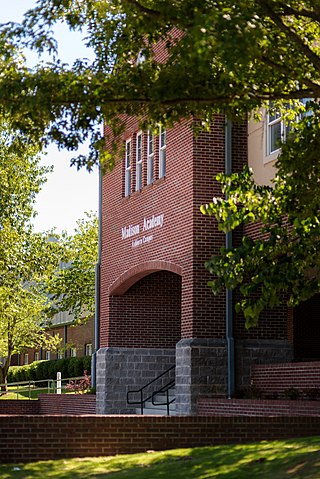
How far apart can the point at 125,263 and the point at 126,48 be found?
15416mm

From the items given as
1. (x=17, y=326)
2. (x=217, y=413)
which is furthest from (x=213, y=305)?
(x=17, y=326)

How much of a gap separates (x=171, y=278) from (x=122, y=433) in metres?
13.3

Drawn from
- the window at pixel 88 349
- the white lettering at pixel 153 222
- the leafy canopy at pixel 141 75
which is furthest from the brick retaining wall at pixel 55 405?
the window at pixel 88 349

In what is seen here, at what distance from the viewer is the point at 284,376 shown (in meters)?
22.4

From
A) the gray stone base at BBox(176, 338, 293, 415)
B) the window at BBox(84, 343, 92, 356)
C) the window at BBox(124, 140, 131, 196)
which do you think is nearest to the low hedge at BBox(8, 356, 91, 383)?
the window at BBox(84, 343, 92, 356)

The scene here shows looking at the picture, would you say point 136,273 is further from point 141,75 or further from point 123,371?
point 141,75

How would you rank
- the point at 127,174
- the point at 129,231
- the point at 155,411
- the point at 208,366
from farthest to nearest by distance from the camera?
1. the point at 127,174
2. the point at 129,231
3. the point at 155,411
4. the point at 208,366

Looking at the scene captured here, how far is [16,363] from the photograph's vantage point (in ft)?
256

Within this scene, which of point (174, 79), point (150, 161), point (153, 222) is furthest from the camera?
point (150, 161)

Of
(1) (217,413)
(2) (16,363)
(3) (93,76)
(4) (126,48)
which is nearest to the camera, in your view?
(3) (93,76)

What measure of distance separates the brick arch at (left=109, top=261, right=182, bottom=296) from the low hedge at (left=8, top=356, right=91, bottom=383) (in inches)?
680

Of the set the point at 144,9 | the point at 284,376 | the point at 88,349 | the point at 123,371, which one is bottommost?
the point at 284,376

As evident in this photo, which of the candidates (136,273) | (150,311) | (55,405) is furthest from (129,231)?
(55,405)

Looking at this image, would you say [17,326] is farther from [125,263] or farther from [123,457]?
[123,457]
